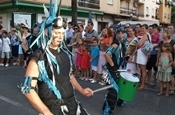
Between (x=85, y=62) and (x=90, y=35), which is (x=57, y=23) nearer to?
(x=85, y=62)

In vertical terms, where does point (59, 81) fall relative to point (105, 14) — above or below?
below

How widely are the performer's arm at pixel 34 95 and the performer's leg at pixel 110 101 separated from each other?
2.83 metres

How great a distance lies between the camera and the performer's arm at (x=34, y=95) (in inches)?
91.9

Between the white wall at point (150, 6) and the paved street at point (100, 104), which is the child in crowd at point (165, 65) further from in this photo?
the white wall at point (150, 6)

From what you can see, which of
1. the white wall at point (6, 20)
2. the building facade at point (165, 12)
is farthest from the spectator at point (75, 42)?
the building facade at point (165, 12)

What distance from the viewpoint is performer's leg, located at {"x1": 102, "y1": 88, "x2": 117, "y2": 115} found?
515cm

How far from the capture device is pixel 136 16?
39.8 m

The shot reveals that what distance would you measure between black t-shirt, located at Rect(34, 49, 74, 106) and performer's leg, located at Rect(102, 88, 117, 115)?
2.54m

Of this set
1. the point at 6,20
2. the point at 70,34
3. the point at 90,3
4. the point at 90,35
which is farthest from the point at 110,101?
the point at 90,3

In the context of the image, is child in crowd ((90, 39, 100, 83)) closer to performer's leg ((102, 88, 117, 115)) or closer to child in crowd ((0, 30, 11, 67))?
performer's leg ((102, 88, 117, 115))

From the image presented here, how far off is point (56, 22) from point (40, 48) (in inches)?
11.2

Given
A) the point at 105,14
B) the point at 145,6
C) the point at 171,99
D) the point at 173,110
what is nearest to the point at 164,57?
the point at 171,99

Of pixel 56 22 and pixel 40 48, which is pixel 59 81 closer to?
pixel 40 48

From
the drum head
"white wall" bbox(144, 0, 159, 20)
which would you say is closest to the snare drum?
the drum head
